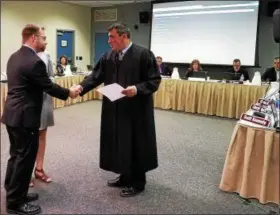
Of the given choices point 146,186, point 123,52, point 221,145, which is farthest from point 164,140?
point 123,52

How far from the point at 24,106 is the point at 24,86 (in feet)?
0.41

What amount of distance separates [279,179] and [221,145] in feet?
11.1

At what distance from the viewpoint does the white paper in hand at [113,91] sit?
1.98 metres

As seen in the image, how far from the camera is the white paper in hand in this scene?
6.49 ft

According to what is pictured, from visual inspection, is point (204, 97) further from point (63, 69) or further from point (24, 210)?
point (24, 210)

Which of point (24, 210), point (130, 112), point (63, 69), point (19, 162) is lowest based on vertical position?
point (24, 210)

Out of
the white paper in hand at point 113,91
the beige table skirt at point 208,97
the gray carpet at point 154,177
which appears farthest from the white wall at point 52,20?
the white paper in hand at point 113,91

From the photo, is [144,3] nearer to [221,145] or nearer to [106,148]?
[221,145]

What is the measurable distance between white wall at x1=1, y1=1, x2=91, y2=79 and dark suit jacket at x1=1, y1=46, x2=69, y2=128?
11.0 ft

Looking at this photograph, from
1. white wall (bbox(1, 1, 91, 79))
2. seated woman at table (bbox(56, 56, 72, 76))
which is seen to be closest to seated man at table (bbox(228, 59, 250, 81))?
seated woman at table (bbox(56, 56, 72, 76))

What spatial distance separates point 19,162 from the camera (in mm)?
1966

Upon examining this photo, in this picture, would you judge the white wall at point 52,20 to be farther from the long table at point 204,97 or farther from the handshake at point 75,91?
the handshake at point 75,91

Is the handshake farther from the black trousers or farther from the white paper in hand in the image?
the black trousers

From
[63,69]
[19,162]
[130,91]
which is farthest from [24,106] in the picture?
[63,69]
